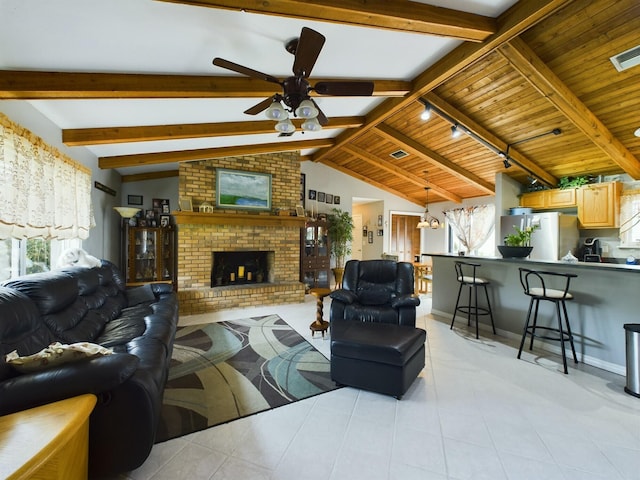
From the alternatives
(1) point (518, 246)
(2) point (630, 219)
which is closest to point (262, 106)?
(1) point (518, 246)

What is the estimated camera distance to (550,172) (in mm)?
4977

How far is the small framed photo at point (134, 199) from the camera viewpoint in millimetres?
5302

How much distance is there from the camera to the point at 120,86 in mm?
2230

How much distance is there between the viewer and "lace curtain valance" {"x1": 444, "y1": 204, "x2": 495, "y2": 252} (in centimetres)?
665

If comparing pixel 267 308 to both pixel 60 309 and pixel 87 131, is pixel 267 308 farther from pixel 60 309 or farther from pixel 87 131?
pixel 87 131

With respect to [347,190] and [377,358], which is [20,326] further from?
[347,190]

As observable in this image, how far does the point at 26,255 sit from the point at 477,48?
460 centimetres

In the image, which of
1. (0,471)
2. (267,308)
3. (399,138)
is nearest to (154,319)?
(0,471)

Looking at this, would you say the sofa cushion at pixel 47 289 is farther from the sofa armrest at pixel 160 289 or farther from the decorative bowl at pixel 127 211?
the decorative bowl at pixel 127 211

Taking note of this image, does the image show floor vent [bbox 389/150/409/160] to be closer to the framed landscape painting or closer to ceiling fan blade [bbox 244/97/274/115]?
the framed landscape painting

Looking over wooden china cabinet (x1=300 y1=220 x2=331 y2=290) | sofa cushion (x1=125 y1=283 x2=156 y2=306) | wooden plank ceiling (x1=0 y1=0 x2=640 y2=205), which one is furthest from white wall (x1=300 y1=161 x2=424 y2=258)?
sofa cushion (x1=125 y1=283 x2=156 y2=306)

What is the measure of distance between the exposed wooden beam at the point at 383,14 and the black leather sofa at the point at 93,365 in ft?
6.33

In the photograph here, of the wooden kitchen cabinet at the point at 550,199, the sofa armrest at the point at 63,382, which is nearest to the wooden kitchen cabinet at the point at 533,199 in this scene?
the wooden kitchen cabinet at the point at 550,199

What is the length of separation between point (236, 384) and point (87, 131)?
3095 millimetres
